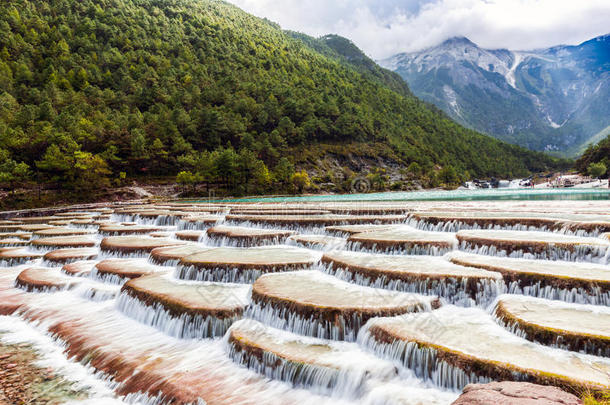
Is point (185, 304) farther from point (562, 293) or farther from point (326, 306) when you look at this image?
point (562, 293)

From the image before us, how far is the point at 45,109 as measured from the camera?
2463 inches

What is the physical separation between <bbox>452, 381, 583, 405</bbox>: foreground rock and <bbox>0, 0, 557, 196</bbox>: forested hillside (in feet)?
182

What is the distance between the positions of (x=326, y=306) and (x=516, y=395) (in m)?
3.47

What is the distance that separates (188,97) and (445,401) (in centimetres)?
10230

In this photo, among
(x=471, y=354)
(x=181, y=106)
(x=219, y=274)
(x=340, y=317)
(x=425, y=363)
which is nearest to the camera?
(x=471, y=354)

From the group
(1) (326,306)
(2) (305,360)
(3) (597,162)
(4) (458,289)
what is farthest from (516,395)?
(3) (597,162)

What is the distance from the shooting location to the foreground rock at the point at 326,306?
644 centimetres

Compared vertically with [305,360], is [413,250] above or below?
above

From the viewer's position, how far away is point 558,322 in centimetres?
555

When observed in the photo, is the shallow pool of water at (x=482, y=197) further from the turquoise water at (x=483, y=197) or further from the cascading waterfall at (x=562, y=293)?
the cascading waterfall at (x=562, y=293)

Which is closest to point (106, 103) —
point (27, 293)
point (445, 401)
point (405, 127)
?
point (27, 293)

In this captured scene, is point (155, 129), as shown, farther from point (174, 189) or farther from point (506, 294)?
point (506, 294)

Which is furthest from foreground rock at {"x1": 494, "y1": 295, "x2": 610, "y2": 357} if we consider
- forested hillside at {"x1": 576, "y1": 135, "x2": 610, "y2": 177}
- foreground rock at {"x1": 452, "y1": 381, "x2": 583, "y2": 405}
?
forested hillside at {"x1": 576, "y1": 135, "x2": 610, "y2": 177}

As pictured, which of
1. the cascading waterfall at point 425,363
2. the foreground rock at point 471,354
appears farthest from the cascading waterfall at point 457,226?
the cascading waterfall at point 425,363
